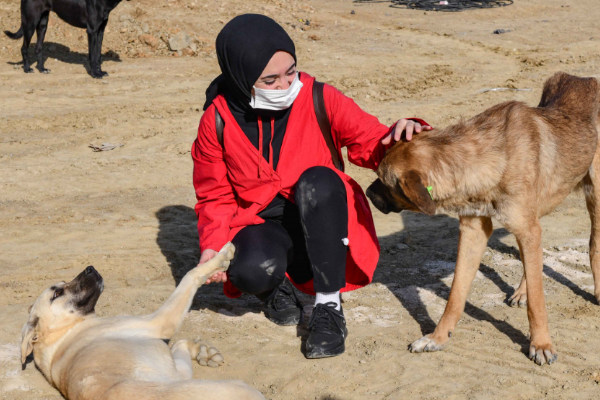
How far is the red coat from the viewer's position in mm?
3984

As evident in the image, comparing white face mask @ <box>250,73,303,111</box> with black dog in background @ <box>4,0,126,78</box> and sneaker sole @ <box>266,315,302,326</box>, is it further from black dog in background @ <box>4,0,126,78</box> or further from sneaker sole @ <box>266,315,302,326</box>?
black dog in background @ <box>4,0,126,78</box>

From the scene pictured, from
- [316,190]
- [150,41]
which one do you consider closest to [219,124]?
[316,190]

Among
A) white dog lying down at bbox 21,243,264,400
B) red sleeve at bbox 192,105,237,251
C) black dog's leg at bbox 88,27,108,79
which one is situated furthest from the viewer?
black dog's leg at bbox 88,27,108,79

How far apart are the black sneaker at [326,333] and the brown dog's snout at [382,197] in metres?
0.74

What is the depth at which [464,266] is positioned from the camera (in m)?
4.06

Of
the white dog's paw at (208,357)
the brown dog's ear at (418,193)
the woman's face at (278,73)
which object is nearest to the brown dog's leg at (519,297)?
the brown dog's ear at (418,193)

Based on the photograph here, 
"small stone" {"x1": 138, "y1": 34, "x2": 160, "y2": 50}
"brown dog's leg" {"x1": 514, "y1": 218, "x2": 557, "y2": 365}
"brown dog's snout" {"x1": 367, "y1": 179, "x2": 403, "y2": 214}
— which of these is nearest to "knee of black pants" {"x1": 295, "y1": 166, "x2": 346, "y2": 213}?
"brown dog's snout" {"x1": 367, "y1": 179, "x2": 403, "y2": 214}

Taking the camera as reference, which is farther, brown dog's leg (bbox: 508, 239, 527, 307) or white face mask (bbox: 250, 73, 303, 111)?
brown dog's leg (bbox: 508, 239, 527, 307)

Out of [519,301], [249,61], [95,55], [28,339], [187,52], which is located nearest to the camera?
[28,339]

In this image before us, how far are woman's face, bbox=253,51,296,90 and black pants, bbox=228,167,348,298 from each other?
22.8 inches

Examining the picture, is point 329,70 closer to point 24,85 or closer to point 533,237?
point 24,85

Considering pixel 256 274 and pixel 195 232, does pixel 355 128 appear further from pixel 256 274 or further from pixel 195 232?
pixel 195 232

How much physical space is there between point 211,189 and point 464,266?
1.79 m

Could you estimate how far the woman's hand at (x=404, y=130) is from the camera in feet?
12.6
